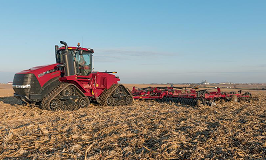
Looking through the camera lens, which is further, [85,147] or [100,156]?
[85,147]

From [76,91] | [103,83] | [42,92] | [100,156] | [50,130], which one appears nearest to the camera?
[100,156]

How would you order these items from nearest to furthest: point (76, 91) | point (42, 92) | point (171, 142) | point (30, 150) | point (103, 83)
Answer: point (30, 150), point (171, 142), point (42, 92), point (76, 91), point (103, 83)

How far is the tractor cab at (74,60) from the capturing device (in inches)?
384

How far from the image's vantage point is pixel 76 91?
391 inches

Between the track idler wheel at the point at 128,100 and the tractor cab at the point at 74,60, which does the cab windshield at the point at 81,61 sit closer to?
the tractor cab at the point at 74,60

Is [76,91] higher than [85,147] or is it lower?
higher

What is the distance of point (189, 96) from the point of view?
11.8 meters

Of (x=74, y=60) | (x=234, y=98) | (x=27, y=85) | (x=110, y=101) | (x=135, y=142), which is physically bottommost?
(x=135, y=142)

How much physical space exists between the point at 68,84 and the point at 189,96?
669 centimetres

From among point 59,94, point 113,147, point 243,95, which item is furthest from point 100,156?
point 243,95

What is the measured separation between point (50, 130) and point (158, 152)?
123 inches

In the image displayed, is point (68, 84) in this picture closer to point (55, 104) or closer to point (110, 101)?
point (55, 104)

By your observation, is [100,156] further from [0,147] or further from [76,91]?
[76,91]

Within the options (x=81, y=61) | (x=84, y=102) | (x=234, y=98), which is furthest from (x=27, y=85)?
(x=234, y=98)
